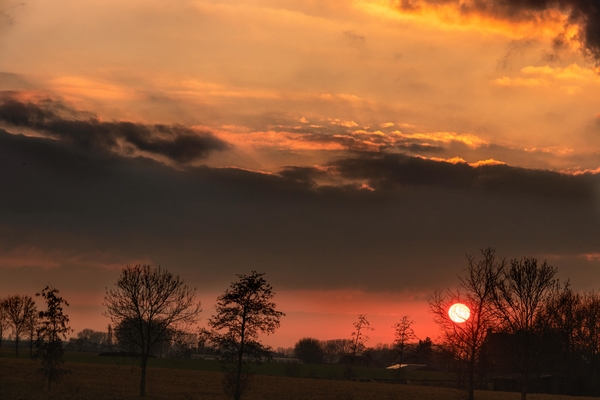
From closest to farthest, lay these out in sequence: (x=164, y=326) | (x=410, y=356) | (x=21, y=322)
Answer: (x=164, y=326) → (x=21, y=322) → (x=410, y=356)

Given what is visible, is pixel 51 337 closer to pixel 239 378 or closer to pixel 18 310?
pixel 239 378

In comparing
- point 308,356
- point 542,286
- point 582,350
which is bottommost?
point 308,356

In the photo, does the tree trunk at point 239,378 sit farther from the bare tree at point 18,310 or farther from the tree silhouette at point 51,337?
the bare tree at point 18,310

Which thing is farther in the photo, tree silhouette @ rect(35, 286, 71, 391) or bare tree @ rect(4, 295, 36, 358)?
bare tree @ rect(4, 295, 36, 358)

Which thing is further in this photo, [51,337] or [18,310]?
[18,310]

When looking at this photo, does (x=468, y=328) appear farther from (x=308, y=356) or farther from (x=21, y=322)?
(x=308, y=356)

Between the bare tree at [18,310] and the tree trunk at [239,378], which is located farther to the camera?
the bare tree at [18,310]

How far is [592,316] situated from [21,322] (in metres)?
101

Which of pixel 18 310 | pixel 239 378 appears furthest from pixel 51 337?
pixel 18 310

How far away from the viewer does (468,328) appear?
43.8 meters

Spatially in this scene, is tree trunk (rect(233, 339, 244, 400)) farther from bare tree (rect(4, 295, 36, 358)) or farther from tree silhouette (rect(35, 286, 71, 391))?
bare tree (rect(4, 295, 36, 358))

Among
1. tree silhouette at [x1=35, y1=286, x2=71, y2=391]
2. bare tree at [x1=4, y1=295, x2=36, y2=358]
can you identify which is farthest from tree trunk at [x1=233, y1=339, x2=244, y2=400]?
bare tree at [x1=4, y1=295, x2=36, y2=358]

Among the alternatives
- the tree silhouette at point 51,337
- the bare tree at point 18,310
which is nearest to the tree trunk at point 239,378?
the tree silhouette at point 51,337

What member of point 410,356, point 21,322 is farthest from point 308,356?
point 21,322
